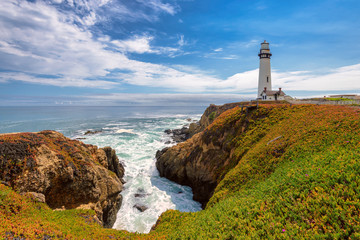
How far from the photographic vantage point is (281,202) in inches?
361

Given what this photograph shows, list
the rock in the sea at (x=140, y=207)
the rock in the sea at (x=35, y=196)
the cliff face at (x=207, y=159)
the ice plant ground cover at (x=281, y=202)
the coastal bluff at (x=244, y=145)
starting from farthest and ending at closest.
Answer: the cliff face at (x=207, y=159) < the rock in the sea at (x=140, y=207) < the coastal bluff at (x=244, y=145) < the rock in the sea at (x=35, y=196) < the ice plant ground cover at (x=281, y=202)

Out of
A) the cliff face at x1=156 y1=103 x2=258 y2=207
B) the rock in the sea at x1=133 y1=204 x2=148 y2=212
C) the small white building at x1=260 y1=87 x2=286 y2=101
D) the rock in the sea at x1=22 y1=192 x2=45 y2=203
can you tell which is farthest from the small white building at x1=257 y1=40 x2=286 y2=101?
the rock in the sea at x1=22 y1=192 x2=45 y2=203

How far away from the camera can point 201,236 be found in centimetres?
915

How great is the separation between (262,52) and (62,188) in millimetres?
53814

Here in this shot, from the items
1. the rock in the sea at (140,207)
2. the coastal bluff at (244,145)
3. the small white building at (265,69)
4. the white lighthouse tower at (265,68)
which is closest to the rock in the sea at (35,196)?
the rock in the sea at (140,207)

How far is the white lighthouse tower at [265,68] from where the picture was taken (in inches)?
1807

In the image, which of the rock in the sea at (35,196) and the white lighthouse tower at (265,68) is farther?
the white lighthouse tower at (265,68)

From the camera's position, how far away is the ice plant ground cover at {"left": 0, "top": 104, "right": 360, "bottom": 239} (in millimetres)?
7360

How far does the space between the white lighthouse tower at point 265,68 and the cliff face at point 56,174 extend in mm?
45477

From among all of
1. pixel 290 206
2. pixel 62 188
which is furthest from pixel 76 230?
pixel 290 206

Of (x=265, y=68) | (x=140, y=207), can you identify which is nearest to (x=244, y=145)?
(x=140, y=207)

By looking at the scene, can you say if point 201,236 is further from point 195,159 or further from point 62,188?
point 195,159

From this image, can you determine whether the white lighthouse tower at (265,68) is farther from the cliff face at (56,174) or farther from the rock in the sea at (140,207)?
the cliff face at (56,174)

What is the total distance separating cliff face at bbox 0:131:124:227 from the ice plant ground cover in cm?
228
